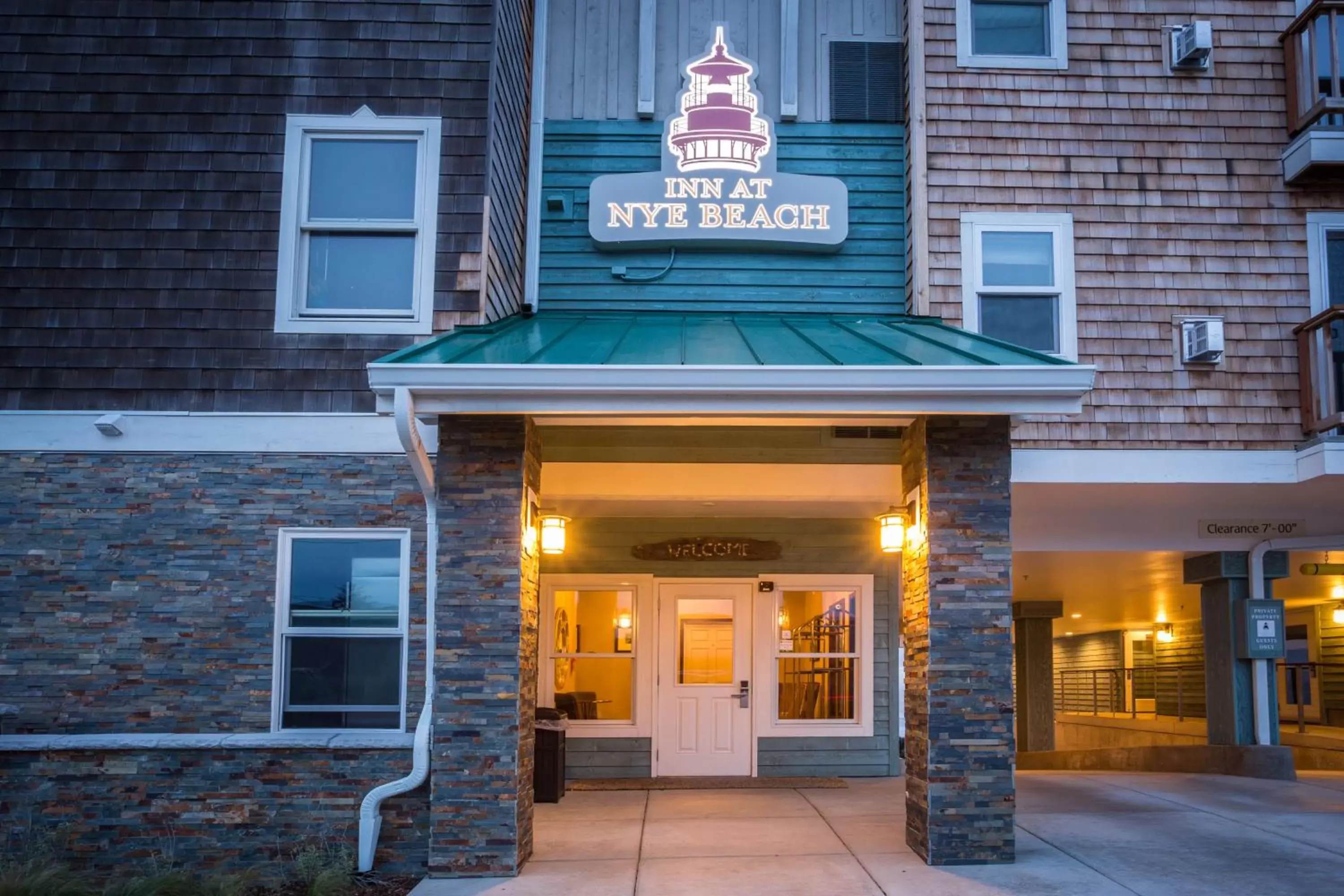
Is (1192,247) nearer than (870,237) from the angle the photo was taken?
Yes

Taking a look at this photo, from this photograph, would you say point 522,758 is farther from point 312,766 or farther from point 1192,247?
point 1192,247

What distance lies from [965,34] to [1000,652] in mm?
5508

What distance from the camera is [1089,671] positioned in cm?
2723

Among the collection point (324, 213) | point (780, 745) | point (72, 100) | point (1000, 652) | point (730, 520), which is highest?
point (72, 100)

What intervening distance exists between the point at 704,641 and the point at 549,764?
7.79 ft

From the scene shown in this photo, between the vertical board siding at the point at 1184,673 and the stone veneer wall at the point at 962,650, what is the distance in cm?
1479

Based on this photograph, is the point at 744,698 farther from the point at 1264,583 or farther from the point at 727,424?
the point at 1264,583

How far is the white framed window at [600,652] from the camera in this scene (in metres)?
11.9

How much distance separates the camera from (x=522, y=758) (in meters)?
7.66

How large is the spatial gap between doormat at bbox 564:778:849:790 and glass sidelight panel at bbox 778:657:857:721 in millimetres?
640

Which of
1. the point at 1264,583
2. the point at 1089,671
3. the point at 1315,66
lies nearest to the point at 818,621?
the point at 1264,583

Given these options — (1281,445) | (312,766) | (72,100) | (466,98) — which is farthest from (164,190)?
(1281,445)

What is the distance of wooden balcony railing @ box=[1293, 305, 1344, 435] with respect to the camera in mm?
9422

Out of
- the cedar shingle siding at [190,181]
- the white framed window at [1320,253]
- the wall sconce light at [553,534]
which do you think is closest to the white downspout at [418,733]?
the cedar shingle siding at [190,181]
